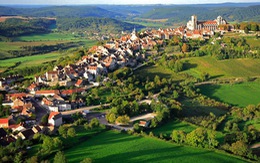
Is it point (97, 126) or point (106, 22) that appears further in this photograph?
point (106, 22)

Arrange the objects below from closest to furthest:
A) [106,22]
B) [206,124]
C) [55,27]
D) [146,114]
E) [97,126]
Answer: [97,126] → [206,124] → [146,114] → [55,27] → [106,22]

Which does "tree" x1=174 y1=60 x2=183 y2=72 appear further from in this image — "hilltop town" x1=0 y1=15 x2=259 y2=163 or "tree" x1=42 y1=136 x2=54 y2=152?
"tree" x1=42 y1=136 x2=54 y2=152

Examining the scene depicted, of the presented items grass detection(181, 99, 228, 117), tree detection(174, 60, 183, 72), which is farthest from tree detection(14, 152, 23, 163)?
tree detection(174, 60, 183, 72)

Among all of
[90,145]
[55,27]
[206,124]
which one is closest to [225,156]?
[206,124]

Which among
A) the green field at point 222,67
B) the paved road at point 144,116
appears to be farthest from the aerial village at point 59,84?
the green field at point 222,67

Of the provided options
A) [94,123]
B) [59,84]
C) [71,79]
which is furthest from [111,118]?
[71,79]

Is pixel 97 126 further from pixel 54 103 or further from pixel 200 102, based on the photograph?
pixel 200 102

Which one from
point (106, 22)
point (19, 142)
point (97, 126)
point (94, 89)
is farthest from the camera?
point (106, 22)
